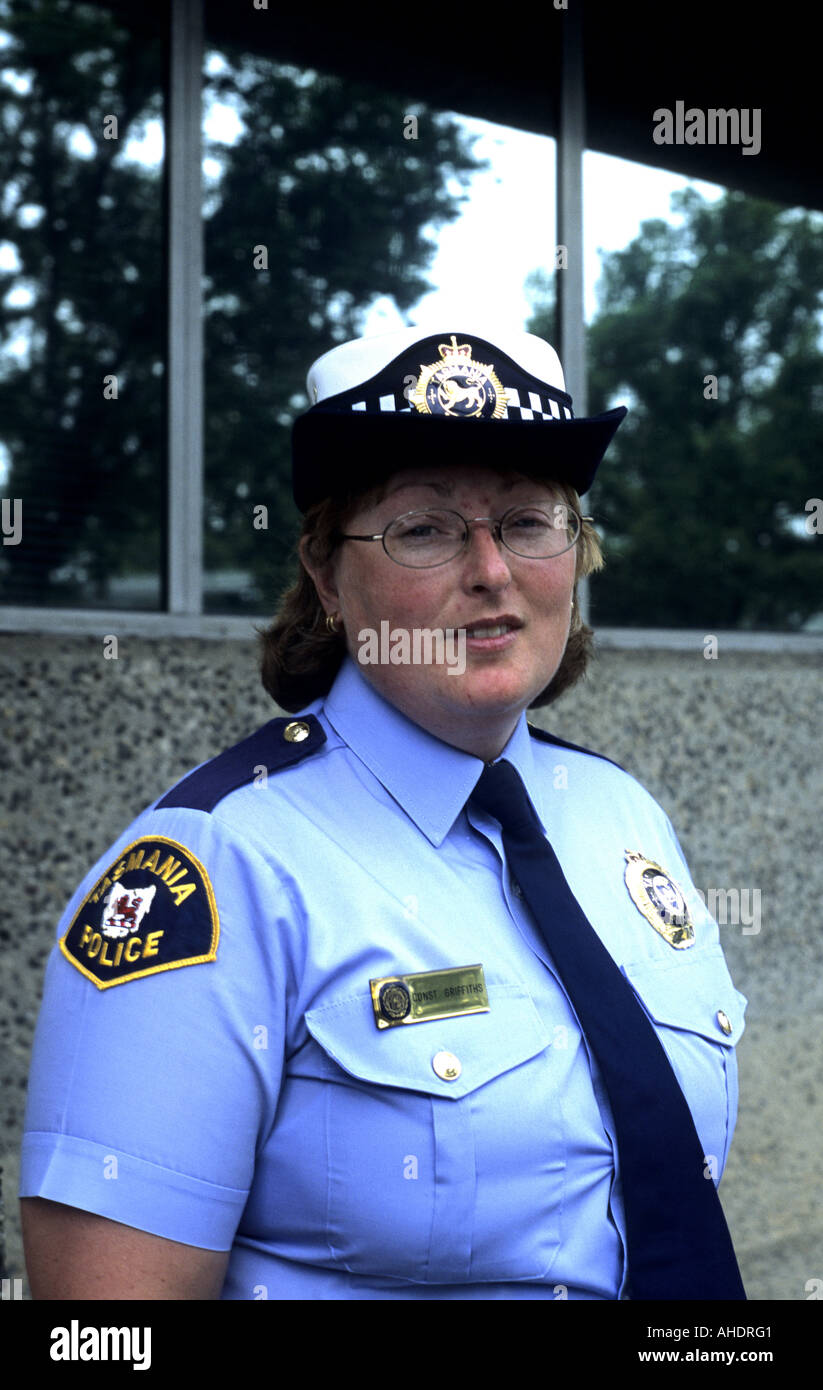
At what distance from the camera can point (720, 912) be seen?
3963 millimetres

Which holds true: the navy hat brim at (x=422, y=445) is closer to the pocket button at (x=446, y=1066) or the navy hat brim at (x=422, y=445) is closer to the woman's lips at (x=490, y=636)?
the woman's lips at (x=490, y=636)

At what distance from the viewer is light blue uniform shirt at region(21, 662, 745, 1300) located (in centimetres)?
145

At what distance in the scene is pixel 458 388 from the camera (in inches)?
69.3

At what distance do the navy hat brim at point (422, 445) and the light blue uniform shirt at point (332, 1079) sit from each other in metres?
0.40

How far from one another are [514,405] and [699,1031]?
2.96 feet

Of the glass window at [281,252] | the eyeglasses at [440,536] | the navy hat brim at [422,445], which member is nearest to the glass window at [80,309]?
the glass window at [281,252]

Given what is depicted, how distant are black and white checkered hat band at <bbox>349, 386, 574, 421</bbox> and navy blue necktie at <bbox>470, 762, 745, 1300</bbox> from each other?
587 mm

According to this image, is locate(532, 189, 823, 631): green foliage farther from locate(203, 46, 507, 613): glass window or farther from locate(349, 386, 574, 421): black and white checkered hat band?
locate(349, 386, 574, 421): black and white checkered hat band

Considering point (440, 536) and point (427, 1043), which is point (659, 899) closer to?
point (427, 1043)

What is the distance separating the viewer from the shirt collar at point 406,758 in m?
1.77

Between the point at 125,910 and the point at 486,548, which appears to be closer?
the point at 125,910

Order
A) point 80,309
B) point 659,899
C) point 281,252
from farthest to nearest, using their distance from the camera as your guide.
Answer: point 281,252, point 80,309, point 659,899

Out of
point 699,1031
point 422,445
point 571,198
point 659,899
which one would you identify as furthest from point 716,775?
point 422,445
